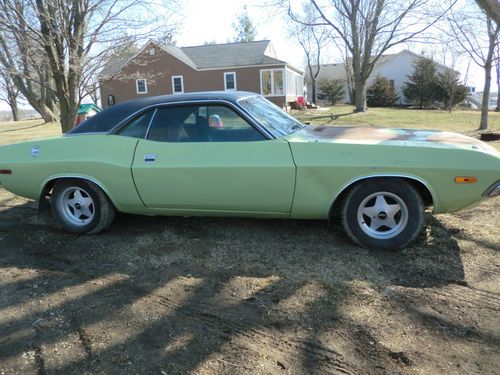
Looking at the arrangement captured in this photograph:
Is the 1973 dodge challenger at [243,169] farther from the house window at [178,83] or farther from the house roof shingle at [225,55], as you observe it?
the house window at [178,83]

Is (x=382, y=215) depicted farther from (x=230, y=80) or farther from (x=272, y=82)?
(x=230, y=80)

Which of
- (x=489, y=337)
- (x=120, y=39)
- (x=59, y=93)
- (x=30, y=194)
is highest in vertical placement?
(x=120, y=39)

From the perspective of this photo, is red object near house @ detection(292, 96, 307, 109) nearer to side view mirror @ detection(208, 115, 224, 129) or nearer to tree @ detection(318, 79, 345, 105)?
tree @ detection(318, 79, 345, 105)

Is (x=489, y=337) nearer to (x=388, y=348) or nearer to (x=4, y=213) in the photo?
(x=388, y=348)

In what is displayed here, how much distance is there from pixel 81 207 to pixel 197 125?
4.97 feet

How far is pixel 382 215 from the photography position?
387 centimetres

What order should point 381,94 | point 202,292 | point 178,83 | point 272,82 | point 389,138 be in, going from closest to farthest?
point 202,292 < point 389,138 < point 272,82 < point 178,83 < point 381,94

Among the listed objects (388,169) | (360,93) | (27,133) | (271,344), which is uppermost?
(360,93)

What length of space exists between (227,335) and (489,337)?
158 cm

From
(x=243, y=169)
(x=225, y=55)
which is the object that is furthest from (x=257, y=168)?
(x=225, y=55)

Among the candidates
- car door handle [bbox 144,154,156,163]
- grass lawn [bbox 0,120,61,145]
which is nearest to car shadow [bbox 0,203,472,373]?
car door handle [bbox 144,154,156,163]

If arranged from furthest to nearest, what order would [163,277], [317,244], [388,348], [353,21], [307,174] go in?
1. [353,21]
2. [317,244]
3. [307,174]
4. [163,277]
5. [388,348]

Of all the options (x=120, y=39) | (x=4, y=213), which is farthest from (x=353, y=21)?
(x=4, y=213)

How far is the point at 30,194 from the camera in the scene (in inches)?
187
